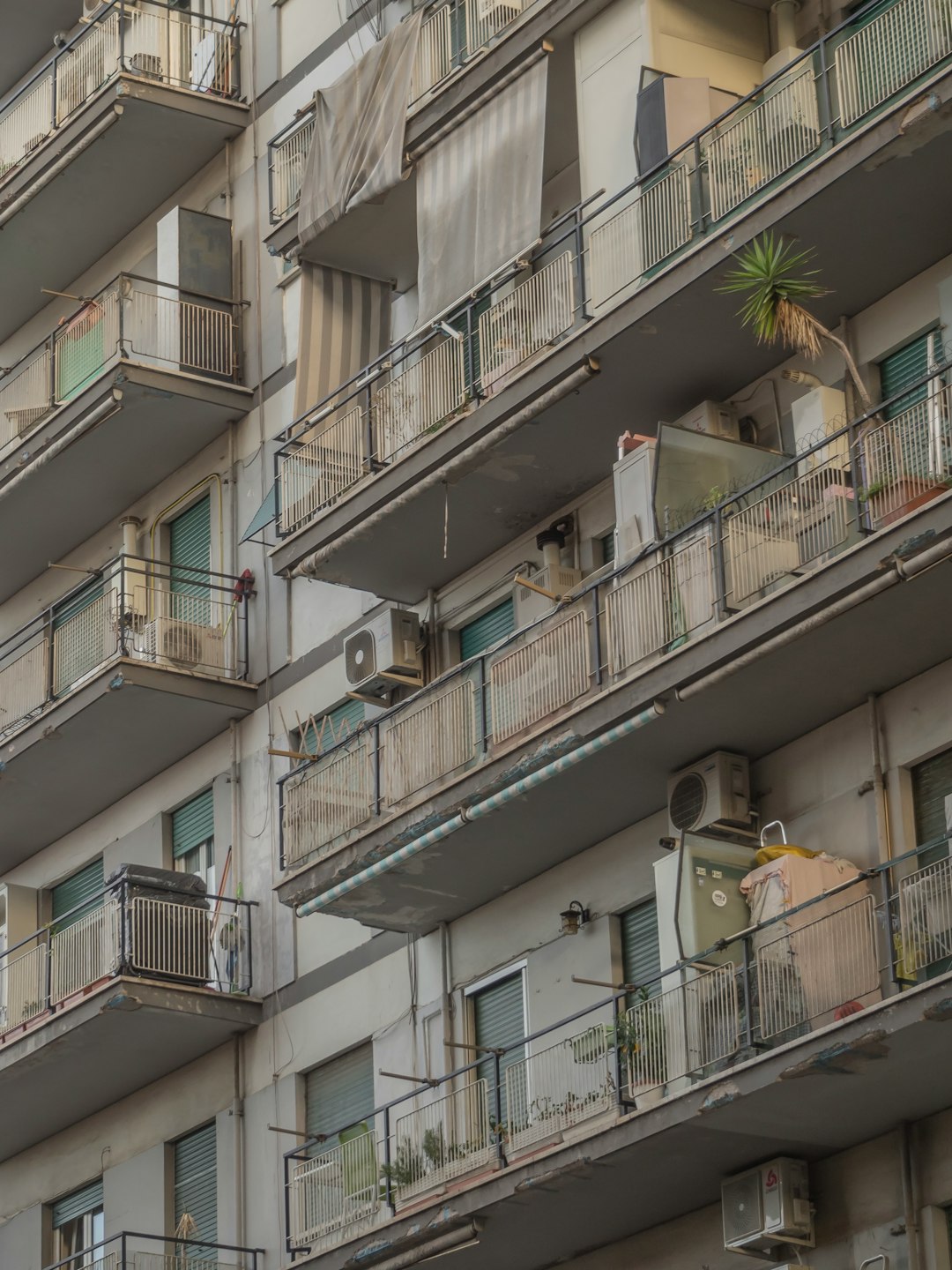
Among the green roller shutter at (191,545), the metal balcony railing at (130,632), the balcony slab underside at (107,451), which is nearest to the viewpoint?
the metal balcony railing at (130,632)

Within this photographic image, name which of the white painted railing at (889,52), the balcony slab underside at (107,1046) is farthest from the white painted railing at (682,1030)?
the balcony slab underside at (107,1046)

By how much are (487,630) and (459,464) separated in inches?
83.4

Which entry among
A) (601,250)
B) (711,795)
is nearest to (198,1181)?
(711,795)

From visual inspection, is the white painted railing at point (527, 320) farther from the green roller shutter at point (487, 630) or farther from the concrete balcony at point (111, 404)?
the concrete balcony at point (111, 404)

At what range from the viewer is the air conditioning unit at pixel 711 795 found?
2123cm

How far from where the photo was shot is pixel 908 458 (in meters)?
19.5

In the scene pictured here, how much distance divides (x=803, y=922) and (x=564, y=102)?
8.53 meters

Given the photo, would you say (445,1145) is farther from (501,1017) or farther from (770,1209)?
(770,1209)

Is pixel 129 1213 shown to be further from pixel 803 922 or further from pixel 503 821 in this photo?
pixel 803 922

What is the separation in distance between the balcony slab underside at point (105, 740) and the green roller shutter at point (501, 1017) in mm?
4997

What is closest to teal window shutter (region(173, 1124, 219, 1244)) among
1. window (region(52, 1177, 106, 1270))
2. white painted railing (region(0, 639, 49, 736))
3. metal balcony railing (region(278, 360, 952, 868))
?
window (region(52, 1177, 106, 1270))

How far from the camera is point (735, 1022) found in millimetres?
19453

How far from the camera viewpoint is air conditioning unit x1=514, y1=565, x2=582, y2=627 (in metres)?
23.9

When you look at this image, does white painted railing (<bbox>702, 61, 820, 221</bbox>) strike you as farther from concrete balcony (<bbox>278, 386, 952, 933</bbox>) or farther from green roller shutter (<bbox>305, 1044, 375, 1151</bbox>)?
green roller shutter (<bbox>305, 1044, 375, 1151</bbox>)
